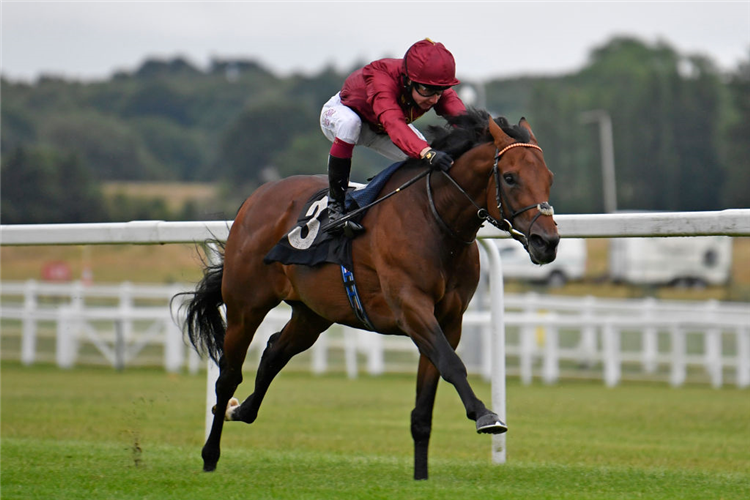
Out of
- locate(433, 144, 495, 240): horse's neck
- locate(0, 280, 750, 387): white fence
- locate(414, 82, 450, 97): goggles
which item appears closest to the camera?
locate(433, 144, 495, 240): horse's neck

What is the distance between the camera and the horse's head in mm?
4707

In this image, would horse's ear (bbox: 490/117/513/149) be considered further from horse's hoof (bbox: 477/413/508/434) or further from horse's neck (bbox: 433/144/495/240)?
horse's hoof (bbox: 477/413/508/434)

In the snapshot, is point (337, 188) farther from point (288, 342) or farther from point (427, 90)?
point (288, 342)

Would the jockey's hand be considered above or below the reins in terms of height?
above

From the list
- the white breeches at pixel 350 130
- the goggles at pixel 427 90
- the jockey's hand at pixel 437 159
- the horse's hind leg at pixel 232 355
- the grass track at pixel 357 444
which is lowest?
the grass track at pixel 357 444

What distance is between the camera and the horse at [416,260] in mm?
4898

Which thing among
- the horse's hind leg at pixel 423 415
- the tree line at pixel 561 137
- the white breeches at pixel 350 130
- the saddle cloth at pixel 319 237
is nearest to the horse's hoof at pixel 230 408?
the saddle cloth at pixel 319 237

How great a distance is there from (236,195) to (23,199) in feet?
131

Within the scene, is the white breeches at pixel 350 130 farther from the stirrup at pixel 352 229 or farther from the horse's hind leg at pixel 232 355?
the horse's hind leg at pixel 232 355

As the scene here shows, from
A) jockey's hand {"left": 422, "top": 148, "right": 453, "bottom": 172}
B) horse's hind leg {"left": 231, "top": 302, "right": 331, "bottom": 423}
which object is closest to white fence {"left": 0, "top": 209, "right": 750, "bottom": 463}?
horse's hind leg {"left": 231, "top": 302, "right": 331, "bottom": 423}

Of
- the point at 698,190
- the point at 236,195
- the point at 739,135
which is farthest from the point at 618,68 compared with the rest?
the point at 236,195

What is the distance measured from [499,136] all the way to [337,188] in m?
0.96

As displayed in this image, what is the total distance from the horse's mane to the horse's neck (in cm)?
6

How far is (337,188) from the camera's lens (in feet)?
18.3
